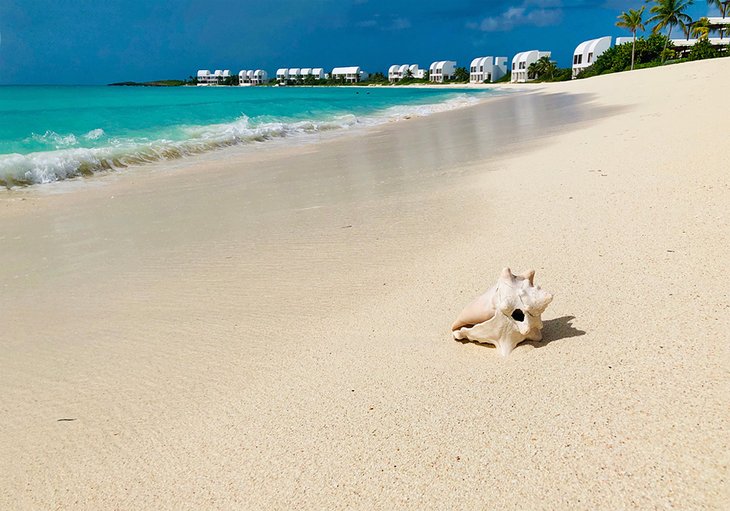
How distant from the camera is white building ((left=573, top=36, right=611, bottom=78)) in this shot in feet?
246

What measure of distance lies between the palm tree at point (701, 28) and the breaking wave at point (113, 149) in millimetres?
57090

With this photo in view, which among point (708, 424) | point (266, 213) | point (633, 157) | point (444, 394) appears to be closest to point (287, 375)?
point (444, 394)

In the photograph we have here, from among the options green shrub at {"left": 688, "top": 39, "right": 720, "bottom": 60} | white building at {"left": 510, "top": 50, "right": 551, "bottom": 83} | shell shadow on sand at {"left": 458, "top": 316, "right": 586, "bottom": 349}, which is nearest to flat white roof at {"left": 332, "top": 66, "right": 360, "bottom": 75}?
white building at {"left": 510, "top": 50, "right": 551, "bottom": 83}

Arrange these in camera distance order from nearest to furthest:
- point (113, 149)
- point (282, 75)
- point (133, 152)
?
point (133, 152) → point (113, 149) → point (282, 75)

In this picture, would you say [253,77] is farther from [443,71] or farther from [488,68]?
[488,68]

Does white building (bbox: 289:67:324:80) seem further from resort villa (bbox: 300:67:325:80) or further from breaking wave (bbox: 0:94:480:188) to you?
breaking wave (bbox: 0:94:480:188)

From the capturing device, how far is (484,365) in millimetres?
2588

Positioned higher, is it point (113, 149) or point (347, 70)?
point (347, 70)

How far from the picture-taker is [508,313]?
2.60 metres

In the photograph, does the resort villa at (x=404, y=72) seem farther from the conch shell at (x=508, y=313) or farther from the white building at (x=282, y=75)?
the conch shell at (x=508, y=313)

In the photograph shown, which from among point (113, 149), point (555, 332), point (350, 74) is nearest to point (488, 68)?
point (350, 74)

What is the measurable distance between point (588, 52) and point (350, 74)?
94485 millimetres

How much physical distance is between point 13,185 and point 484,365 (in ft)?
33.3

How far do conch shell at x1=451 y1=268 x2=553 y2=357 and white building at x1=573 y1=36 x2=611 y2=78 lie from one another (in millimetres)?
83480
